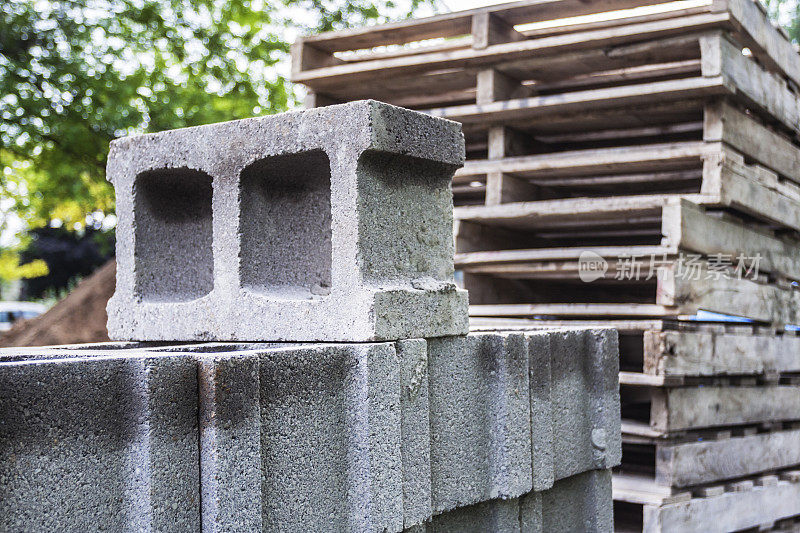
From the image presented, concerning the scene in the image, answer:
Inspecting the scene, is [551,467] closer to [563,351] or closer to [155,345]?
[563,351]

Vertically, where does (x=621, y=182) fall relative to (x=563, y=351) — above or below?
above

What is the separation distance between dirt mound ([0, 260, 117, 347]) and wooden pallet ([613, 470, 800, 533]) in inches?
208

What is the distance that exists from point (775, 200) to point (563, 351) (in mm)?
1999

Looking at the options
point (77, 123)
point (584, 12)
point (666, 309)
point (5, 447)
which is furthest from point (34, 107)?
point (5, 447)

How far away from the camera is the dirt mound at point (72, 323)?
7691 millimetres

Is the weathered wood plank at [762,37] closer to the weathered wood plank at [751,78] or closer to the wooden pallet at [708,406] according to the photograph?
the weathered wood plank at [751,78]

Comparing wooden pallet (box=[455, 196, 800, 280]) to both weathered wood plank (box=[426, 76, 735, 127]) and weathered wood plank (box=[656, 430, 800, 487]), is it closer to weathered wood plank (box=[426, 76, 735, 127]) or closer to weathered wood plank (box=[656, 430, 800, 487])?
weathered wood plank (box=[426, 76, 735, 127])

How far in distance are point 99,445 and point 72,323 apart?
628 cm

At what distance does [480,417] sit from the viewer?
9.64 feet

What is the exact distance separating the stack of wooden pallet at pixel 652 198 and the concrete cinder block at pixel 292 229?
Result: 1.46m

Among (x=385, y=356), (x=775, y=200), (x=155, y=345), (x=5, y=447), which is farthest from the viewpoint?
(x=775, y=200)

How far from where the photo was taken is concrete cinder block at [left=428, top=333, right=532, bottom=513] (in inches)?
110

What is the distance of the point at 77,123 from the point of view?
8727 millimetres

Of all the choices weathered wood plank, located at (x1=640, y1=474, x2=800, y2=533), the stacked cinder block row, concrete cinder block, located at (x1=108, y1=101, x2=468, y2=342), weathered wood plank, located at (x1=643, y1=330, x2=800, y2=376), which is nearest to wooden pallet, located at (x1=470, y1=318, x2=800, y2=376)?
weathered wood plank, located at (x1=643, y1=330, x2=800, y2=376)
